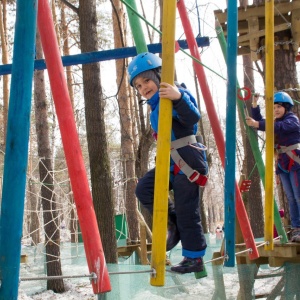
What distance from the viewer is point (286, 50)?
614 centimetres

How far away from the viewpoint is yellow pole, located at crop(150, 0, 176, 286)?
75.5 inches

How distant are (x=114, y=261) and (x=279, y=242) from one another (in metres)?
2.69

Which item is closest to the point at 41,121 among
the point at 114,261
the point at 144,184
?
the point at 114,261

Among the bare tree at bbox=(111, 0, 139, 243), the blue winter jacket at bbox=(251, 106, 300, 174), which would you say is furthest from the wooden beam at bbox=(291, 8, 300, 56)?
the bare tree at bbox=(111, 0, 139, 243)

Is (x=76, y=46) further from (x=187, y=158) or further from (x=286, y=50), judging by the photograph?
(x=187, y=158)

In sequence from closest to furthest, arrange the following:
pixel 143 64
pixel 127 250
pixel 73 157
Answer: pixel 73 157 → pixel 143 64 → pixel 127 250

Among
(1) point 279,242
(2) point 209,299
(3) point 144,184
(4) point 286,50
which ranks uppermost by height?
(4) point 286,50

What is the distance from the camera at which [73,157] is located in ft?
6.11

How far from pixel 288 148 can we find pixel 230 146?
6.33ft

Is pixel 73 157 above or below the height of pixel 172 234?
above

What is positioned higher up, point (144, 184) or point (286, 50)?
point (286, 50)

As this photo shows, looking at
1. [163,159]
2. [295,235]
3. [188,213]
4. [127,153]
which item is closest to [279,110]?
[295,235]

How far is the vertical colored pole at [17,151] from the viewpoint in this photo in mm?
1446

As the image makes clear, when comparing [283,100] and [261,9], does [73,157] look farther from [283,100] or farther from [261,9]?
[261,9]
